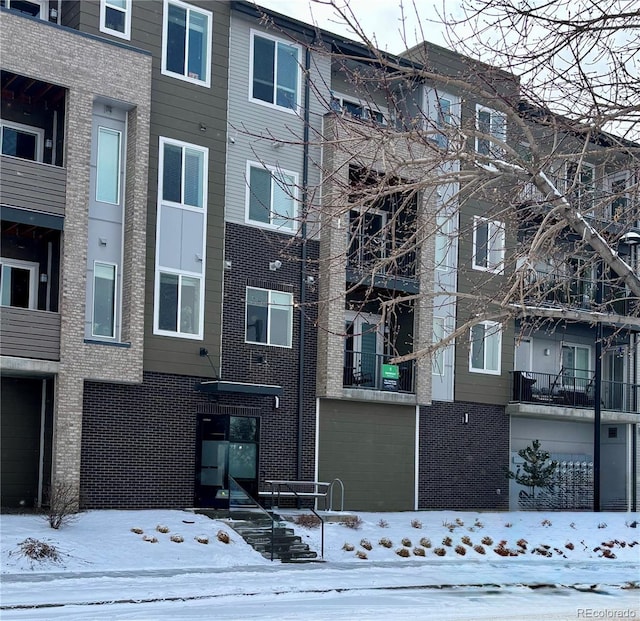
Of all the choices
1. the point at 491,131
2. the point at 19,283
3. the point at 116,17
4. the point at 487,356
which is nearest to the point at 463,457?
the point at 487,356

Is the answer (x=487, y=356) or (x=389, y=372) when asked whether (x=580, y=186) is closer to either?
(x=389, y=372)

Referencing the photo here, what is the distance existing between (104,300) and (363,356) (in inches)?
355

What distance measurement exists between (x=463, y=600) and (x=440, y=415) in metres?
14.8

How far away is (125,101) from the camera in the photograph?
2436cm

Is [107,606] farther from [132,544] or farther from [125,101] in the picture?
[125,101]

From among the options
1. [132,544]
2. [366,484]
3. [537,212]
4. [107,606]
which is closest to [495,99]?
[537,212]

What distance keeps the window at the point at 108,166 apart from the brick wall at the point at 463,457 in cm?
1176

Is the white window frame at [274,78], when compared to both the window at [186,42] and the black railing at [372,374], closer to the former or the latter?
the window at [186,42]

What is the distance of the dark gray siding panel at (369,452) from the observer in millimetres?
28359

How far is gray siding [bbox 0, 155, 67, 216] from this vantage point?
73.4 feet

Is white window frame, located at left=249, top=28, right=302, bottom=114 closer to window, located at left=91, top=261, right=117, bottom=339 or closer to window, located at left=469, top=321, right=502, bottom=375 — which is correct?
window, located at left=91, top=261, right=117, bottom=339

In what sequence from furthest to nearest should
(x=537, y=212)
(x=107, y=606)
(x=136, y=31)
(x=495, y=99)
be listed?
(x=136, y=31)
(x=107, y=606)
(x=537, y=212)
(x=495, y=99)

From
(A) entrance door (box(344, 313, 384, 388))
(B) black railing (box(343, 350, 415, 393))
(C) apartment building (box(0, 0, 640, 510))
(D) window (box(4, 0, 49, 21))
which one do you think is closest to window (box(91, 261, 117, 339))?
(C) apartment building (box(0, 0, 640, 510))

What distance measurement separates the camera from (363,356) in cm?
3042
